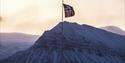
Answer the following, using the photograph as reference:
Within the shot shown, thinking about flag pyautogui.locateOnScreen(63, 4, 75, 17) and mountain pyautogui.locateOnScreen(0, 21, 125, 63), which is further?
mountain pyautogui.locateOnScreen(0, 21, 125, 63)

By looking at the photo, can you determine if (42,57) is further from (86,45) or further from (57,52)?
(86,45)

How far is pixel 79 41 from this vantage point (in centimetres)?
13788

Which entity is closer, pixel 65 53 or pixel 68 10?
pixel 68 10

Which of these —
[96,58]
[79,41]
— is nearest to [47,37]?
[79,41]

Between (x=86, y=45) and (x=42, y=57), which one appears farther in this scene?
(x=86, y=45)

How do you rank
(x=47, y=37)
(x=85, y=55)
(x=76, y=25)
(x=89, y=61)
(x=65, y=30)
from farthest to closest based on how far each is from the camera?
1. (x=76, y=25)
2. (x=65, y=30)
3. (x=47, y=37)
4. (x=85, y=55)
5. (x=89, y=61)

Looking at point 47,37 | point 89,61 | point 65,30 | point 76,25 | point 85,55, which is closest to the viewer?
point 89,61

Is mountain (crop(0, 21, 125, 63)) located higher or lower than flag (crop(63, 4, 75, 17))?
lower

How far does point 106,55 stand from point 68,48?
38.1ft

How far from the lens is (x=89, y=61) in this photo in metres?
112

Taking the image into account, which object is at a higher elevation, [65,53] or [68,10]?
[68,10]

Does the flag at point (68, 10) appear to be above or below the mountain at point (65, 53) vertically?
above

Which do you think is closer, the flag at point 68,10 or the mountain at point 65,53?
the flag at point 68,10

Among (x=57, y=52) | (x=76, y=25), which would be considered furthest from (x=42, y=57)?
(x=76, y=25)
